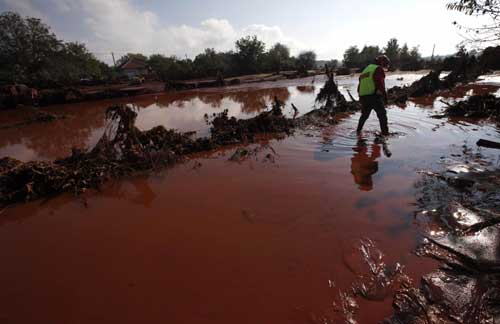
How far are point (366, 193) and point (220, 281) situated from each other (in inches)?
99.6

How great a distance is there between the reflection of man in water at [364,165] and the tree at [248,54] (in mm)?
36790

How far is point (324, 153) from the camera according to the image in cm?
546

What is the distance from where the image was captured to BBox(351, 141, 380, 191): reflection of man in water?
3.99m

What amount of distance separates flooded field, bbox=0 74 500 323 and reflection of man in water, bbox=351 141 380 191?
0.13ft

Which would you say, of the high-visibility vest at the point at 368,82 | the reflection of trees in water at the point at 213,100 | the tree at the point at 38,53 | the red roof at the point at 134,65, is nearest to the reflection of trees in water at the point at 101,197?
the high-visibility vest at the point at 368,82

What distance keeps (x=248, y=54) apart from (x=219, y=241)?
4065 centimetres

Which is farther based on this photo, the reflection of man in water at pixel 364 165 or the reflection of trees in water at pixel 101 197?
the reflection of man in water at pixel 364 165

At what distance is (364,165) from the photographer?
4.67 m

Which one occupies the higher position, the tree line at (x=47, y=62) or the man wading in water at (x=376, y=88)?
the tree line at (x=47, y=62)

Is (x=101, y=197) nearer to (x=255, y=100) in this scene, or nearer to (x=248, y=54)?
(x=255, y=100)

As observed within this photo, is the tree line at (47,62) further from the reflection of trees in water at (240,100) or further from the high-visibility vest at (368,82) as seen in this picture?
the high-visibility vest at (368,82)

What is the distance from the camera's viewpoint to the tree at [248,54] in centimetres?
3906

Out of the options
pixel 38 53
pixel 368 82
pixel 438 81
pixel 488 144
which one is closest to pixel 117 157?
pixel 368 82

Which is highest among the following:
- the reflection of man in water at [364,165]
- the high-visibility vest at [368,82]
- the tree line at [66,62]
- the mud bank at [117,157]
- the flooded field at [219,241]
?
the tree line at [66,62]
